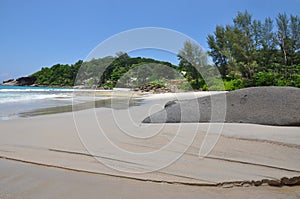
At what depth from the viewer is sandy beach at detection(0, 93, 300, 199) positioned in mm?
1560

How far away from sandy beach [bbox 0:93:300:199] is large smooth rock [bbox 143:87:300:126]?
1.85 feet

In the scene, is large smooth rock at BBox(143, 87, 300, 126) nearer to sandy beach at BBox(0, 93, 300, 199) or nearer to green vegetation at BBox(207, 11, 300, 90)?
sandy beach at BBox(0, 93, 300, 199)

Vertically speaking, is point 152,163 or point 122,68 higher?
point 122,68

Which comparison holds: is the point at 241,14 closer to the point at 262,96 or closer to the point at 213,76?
the point at 213,76

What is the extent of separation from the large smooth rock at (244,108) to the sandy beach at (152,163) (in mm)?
562

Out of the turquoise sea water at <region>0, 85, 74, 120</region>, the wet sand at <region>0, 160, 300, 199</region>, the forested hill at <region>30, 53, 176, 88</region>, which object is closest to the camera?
the wet sand at <region>0, 160, 300, 199</region>

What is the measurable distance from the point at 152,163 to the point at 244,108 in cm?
263

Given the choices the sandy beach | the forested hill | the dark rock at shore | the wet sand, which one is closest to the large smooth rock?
the sandy beach

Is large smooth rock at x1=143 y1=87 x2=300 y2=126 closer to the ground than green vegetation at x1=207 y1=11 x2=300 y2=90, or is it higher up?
closer to the ground

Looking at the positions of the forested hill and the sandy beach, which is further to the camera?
the forested hill

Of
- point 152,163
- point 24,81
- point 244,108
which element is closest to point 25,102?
point 244,108

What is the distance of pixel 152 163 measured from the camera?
6.91 ft

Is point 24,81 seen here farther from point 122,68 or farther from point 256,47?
point 122,68

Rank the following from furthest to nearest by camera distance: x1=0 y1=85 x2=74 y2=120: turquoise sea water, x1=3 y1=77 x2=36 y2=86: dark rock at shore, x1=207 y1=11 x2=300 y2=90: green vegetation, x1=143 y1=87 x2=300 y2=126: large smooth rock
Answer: x1=3 y1=77 x2=36 y2=86: dark rock at shore → x1=207 y1=11 x2=300 y2=90: green vegetation → x1=0 y1=85 x2=74 y2=120: turquoise sea water → x1=143 y1=87 x2=300 y2=126: large smooth rock
